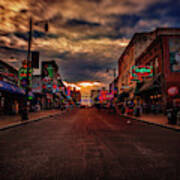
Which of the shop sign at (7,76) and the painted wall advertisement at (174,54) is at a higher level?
the painted wall advertisement at (174,54)

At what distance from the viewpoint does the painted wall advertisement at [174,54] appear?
2492 centimetres

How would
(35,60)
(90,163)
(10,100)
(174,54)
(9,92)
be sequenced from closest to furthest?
(90,163), (35,60), (9,92), (174,54), (10,100)

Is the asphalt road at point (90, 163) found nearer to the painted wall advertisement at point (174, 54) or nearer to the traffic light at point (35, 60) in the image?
the traffic light at point (35, 60)

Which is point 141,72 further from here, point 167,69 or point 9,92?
point 9,92

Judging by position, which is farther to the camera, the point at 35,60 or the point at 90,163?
the point at 35,60

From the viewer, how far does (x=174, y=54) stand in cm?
2534

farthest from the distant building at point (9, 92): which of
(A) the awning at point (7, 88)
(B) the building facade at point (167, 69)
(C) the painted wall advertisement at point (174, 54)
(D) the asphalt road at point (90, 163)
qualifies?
Answer: (C) the painted wall advertisement at point (174, 54)

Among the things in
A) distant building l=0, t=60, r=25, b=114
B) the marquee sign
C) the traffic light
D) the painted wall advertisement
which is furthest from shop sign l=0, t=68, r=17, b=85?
the painted wall advertisement

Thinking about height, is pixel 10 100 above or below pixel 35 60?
below

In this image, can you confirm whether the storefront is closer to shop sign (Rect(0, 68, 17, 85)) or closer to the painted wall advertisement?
shop sign (Rect(0, 68, 17, 85))

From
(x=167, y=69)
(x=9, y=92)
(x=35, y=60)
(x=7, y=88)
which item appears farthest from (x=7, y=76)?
(x=167, y=69)

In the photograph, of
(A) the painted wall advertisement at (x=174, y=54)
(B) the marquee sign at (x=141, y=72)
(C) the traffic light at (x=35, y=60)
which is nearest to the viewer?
(C) the traffic light at (x=35, y=60)

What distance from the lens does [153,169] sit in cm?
427

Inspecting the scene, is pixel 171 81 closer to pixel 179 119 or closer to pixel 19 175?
pixel 179 119
